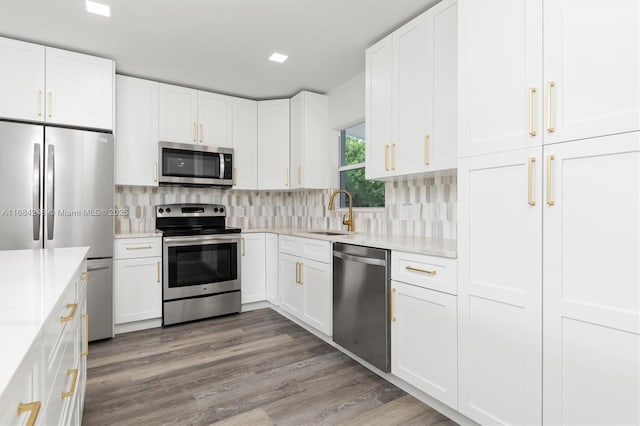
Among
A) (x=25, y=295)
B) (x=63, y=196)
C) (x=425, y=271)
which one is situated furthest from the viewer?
(x=63, y=196)

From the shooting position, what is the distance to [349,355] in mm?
2672

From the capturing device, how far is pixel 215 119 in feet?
12.8

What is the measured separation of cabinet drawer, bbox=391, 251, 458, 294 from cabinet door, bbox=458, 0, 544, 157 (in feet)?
1.92

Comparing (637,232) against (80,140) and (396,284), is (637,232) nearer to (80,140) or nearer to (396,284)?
(396,284)

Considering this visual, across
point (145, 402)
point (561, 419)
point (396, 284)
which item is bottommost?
point (145, 402)

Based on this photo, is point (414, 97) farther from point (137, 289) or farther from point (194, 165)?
point (137, 289)

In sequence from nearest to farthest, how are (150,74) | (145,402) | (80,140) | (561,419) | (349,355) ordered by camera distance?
1. (561,419)
2. (145,402)
3. (349,355)
4. (80,140)
5. (150,74)

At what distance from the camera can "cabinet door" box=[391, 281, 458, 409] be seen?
1.83m

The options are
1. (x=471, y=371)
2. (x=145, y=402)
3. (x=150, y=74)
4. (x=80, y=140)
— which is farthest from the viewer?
(x=150, y=74)

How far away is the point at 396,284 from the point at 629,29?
1.54m

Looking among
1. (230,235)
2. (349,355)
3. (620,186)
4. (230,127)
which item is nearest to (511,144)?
(620,186)

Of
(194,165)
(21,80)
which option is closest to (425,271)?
(194,165)

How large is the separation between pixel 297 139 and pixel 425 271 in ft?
8.10

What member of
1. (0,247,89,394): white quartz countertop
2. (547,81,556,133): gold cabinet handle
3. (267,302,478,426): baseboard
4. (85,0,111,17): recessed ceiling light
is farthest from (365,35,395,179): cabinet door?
(0,247,89,394): white quartz countertop
